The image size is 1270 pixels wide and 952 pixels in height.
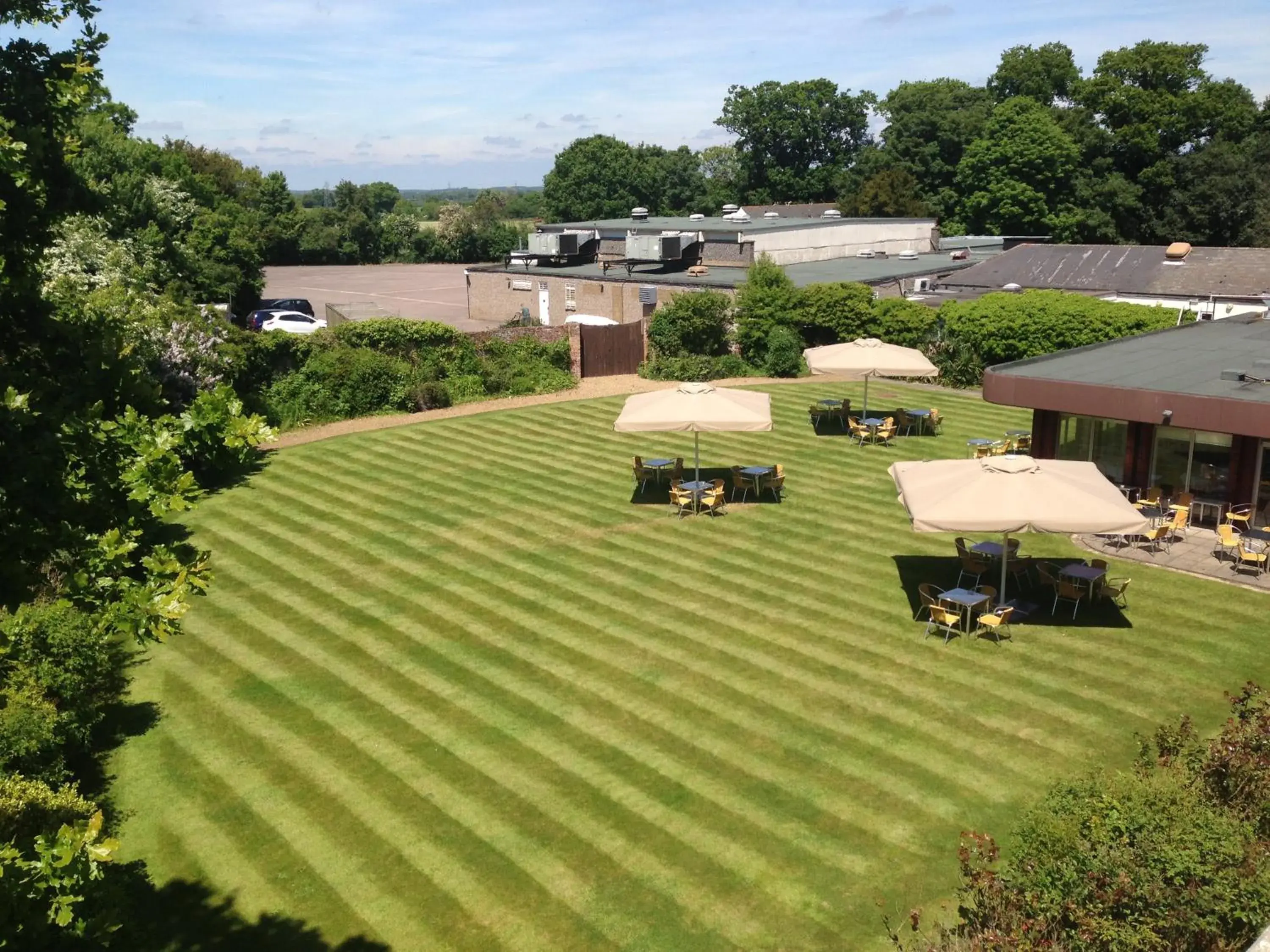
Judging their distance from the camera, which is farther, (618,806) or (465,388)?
(465,388)

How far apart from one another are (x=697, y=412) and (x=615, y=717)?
28.2 feet

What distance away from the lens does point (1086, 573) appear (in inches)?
641

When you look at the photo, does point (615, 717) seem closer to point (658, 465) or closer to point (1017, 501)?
point (1017, 501)

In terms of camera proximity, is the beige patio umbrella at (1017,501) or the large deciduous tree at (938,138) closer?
the beige patio umbrella at (1017,501)

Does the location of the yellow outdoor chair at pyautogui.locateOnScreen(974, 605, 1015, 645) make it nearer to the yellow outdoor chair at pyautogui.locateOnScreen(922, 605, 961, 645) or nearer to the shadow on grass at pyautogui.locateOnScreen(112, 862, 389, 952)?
the yellow outdoor chair at pyautogui.locateOnScreen(922, 605, 961, 645)

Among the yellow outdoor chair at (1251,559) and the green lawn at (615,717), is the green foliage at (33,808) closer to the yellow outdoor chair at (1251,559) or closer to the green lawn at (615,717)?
the green lawn at (615,717)

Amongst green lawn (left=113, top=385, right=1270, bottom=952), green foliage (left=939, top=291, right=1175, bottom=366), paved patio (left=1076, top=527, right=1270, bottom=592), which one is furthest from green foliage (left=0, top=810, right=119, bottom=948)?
green foliage (left=939, top=291, right=1175, bottom=366)

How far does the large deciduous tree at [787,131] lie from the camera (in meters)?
115

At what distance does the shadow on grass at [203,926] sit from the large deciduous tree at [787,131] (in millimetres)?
110725

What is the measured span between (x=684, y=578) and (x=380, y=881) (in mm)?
8717

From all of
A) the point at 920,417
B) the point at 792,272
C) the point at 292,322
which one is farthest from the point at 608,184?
the point at 920,417

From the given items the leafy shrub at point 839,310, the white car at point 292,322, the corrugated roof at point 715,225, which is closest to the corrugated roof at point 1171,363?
the leafy shrub at point 839,310

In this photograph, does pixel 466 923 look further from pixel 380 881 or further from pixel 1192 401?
pixel 1192 401

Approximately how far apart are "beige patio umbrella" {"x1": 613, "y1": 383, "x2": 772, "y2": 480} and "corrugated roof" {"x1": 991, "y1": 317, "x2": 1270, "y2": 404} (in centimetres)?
565
